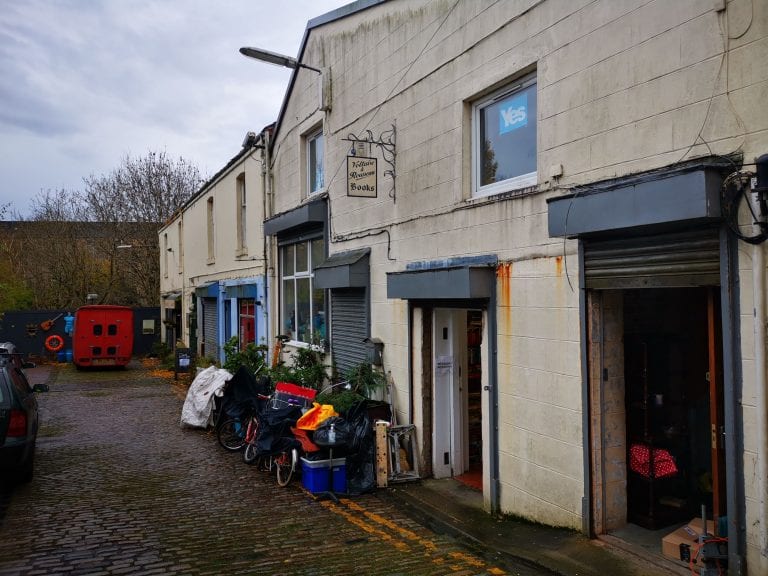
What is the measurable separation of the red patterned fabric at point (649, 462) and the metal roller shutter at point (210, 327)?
15808 millimetres

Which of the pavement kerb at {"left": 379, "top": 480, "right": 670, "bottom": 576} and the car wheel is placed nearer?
the pavement kerb at {"left": 379, "top": 480, "right": 670, "bottom": 576}

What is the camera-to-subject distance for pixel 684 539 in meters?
5.24

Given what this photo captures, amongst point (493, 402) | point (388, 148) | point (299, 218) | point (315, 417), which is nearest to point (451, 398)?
point (493, 402)

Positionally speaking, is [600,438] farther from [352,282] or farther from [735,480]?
[352,282]

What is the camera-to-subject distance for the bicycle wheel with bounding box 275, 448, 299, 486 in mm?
8289

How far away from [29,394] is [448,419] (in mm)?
5764

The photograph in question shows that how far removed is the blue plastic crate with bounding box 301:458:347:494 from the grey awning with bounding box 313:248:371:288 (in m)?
2.84

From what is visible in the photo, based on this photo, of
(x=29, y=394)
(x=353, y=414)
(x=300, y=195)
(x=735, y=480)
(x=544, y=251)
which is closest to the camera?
(x=735, y=480)

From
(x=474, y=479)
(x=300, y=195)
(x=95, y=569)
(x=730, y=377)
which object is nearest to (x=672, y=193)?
(x=730, y=377)

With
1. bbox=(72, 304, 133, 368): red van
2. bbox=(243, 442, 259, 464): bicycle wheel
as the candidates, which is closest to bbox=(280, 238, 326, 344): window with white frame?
bbox=(243, 442, 259, 464): bicycle wheel

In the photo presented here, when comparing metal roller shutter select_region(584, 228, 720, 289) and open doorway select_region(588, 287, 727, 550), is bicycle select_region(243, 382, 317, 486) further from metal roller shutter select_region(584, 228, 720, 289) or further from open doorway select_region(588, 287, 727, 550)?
metal roller shutter select_region(584, 228, 720, 289)

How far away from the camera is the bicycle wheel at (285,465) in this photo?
27.2ft

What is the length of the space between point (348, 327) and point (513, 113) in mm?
4921

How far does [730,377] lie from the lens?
447 centimetres
